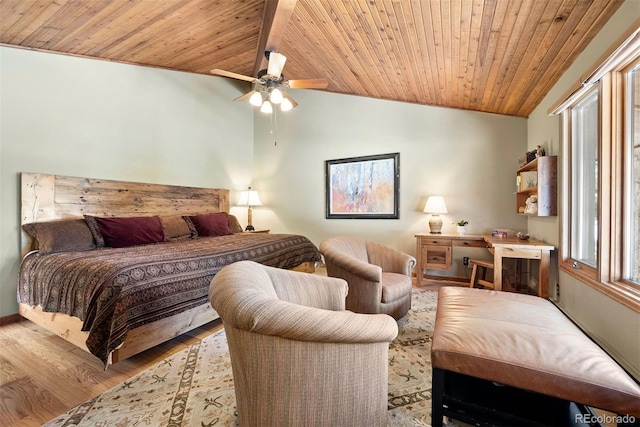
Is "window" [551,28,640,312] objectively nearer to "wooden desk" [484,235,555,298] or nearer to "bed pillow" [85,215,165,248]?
"wooden desk" [484,235,555,298]

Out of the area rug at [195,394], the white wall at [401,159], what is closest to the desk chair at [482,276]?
the white wall at [401,159]

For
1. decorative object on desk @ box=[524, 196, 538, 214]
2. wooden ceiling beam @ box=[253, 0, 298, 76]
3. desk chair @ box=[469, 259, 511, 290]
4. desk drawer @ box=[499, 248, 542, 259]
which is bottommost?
desk chair @ box=[469, 259, 511, 290]

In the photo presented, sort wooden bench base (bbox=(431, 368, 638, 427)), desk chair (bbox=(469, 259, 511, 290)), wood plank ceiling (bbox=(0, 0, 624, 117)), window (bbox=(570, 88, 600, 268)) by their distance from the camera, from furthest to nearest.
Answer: desk chair (bbox=(469, 259, 511, 290)) → window (bbox=(570, 88, 600, 268)) → wood plank ceiling (bbox=(0, 0, 624, 117)) → wooden bench base (bbox=(431, 368, 638, 427))

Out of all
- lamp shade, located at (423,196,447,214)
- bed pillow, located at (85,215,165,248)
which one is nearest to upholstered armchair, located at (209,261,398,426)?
bed pillow, located at (85,215,165,248)

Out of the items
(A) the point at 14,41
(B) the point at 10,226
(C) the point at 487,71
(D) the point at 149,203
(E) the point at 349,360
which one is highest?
(A) the point at 14,41

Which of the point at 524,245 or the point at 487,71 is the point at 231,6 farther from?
the point at 524,245

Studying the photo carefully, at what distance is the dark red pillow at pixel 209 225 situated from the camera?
3994mm

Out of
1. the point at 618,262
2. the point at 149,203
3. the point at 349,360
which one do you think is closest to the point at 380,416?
the point at 349,360

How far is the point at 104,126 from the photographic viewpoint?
3371 mm

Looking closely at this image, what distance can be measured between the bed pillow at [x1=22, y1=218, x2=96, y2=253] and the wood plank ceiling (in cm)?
176

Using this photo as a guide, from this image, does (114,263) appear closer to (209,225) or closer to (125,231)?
(125,231)

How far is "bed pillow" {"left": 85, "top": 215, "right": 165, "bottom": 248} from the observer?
9.68ft

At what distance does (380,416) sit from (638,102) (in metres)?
2.50

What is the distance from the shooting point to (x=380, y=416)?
3.94ft
